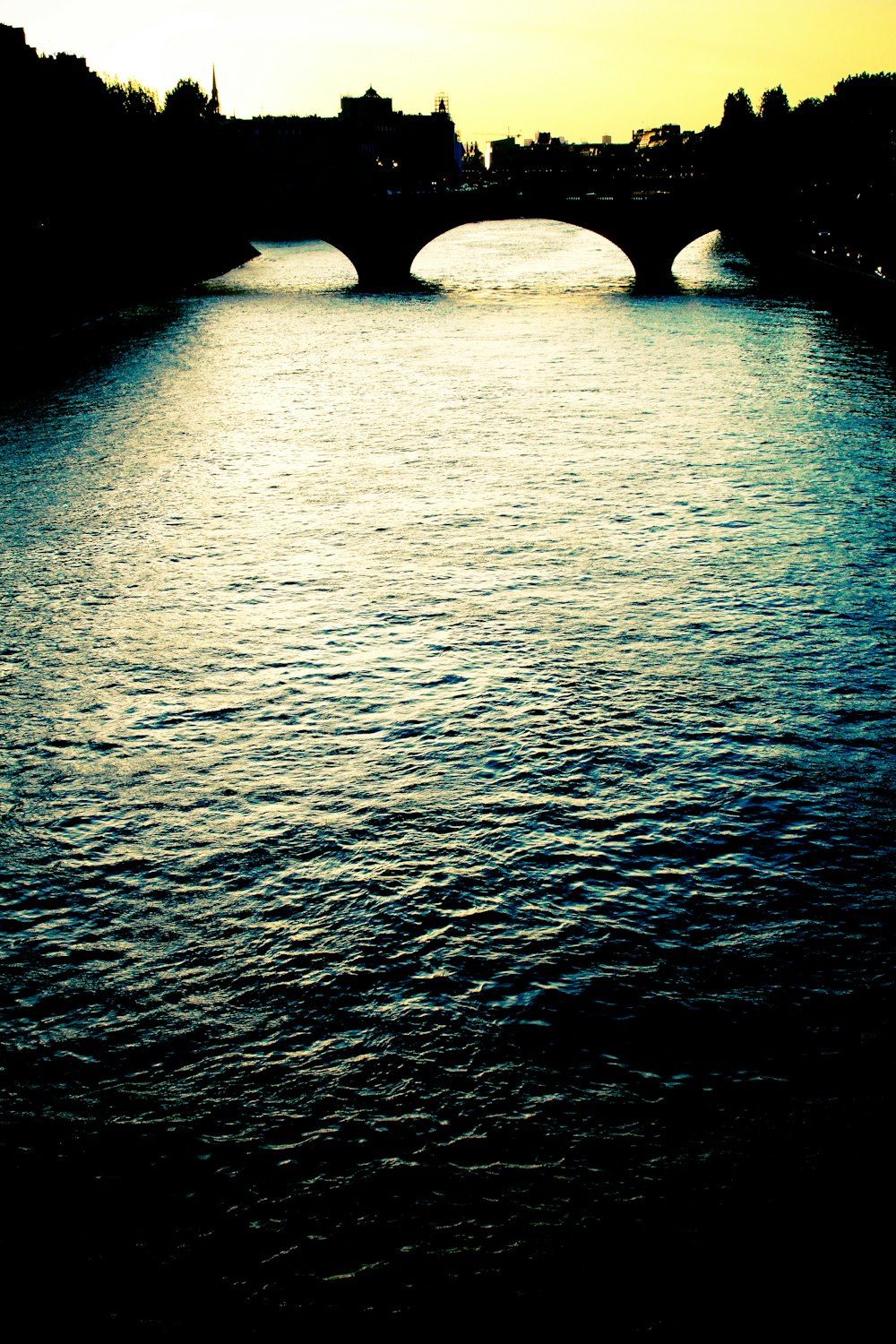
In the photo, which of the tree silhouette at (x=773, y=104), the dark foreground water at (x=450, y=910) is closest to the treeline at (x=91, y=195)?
the dark foreground water at (x=450, y=910)

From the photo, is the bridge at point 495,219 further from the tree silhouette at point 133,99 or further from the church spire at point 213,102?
the church spire at point 213,102

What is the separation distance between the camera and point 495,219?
63.7m

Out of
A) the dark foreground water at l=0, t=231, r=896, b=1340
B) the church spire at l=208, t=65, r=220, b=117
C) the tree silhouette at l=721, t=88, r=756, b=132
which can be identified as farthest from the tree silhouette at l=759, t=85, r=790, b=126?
the dark foreground water at l=0, t=231, r=896, b=1340

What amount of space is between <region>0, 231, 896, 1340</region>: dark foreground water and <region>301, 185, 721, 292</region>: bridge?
46824 mm

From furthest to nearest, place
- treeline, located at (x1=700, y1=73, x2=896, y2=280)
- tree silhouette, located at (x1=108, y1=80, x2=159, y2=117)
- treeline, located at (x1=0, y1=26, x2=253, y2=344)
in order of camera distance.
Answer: tree silhouette, located at (x1=108, y1=80, x2=159, y2=117), treeline, located at (x1=700, y1=73, x2=896, y2=280), treeline, located at (x1=0, y1=26, x2=253, y2=344)

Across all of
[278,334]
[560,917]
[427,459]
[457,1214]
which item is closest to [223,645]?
[560,917]

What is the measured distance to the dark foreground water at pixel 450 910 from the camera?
5648mm

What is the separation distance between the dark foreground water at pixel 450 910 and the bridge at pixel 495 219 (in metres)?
46.8

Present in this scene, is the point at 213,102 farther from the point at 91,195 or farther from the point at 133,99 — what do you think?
the point at 91,195

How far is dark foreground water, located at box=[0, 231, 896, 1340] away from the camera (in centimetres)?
565

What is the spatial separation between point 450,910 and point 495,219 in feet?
201

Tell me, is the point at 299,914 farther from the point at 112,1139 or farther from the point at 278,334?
the point at 278,334

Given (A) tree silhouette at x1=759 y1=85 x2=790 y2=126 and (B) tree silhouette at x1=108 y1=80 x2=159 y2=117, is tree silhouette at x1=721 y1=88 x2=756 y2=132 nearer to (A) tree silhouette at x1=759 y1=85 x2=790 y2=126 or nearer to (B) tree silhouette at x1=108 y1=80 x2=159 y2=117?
(A) tree silhouette at x1=759 y1=85 x2=790 y2=126

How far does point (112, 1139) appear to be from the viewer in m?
6.30
